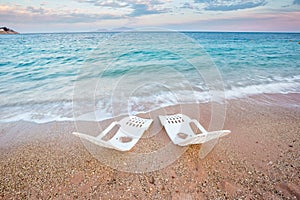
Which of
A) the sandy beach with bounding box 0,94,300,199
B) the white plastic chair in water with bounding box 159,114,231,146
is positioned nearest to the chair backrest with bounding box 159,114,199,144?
the white plastic chair in water with bounding box 159,114,231,146

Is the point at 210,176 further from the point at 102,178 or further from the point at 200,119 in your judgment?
the point at 200,119

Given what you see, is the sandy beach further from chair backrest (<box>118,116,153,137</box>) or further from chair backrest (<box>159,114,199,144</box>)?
chair backrest (<box>118,116,153,137</box>)

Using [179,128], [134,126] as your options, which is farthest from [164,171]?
[134,126]

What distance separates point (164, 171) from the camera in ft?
8.66

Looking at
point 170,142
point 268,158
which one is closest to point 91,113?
point 170,142

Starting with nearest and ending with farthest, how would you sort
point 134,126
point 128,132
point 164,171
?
point 164,171
point 128,132
point 134,126

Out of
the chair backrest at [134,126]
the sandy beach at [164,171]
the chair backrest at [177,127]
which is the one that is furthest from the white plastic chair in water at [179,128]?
the chair backrest at [134,126]

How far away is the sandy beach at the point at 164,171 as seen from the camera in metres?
2.28

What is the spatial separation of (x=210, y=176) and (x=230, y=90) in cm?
470

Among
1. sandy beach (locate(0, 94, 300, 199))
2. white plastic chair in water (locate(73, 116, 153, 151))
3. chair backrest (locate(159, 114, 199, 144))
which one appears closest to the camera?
sandy beach (locate(0, 94, 300, 199))

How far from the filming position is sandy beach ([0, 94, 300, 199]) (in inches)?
89.8

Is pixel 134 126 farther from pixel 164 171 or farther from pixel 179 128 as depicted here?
pixel 164 171

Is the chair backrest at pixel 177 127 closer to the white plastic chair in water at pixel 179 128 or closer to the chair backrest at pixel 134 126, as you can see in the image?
the white plastic chair in water at pixel 179 128

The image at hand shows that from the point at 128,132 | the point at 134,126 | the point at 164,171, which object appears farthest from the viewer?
the point at 134,126
